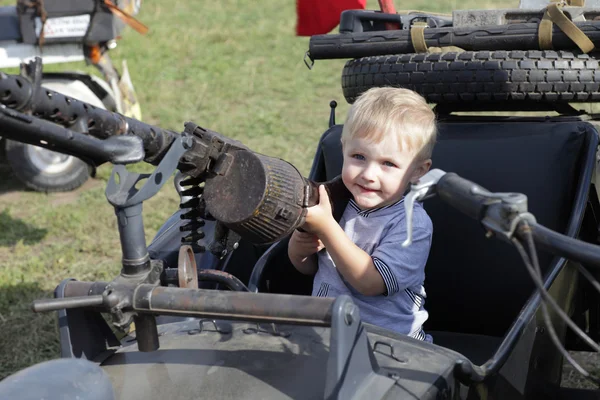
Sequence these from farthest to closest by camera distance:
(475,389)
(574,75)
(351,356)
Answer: (574,75), (475,389), (351,356)

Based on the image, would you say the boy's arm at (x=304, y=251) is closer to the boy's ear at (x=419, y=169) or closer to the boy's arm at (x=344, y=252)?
the boy's arm at (x=344, y=252)

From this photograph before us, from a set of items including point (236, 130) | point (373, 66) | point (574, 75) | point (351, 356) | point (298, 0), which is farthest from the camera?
point (236, 130)

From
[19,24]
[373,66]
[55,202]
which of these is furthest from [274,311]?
[19,24]

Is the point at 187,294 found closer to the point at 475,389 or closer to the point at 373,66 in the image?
the point at 475,389

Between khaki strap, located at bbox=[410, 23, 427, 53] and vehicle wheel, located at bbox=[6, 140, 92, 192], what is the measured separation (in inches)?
136

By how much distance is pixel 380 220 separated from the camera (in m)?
2.13

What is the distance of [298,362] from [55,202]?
13.7 ft

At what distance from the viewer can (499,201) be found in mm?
1202

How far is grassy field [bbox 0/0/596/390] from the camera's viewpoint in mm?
4215

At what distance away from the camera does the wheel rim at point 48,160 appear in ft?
17.9

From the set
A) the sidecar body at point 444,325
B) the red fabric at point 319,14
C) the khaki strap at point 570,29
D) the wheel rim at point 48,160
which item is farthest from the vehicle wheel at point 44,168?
the khaki strap at point 570,29

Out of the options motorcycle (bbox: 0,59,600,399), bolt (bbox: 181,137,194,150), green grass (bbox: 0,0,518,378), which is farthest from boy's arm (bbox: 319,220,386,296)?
green grass (bbox: 0,0,518,378)

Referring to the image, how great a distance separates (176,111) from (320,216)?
5489 millimetres

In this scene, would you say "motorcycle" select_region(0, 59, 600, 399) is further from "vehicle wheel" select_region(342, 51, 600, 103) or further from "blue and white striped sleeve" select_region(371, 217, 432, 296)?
"vehicle wheel" select_region(342, 51, 600, 103)
